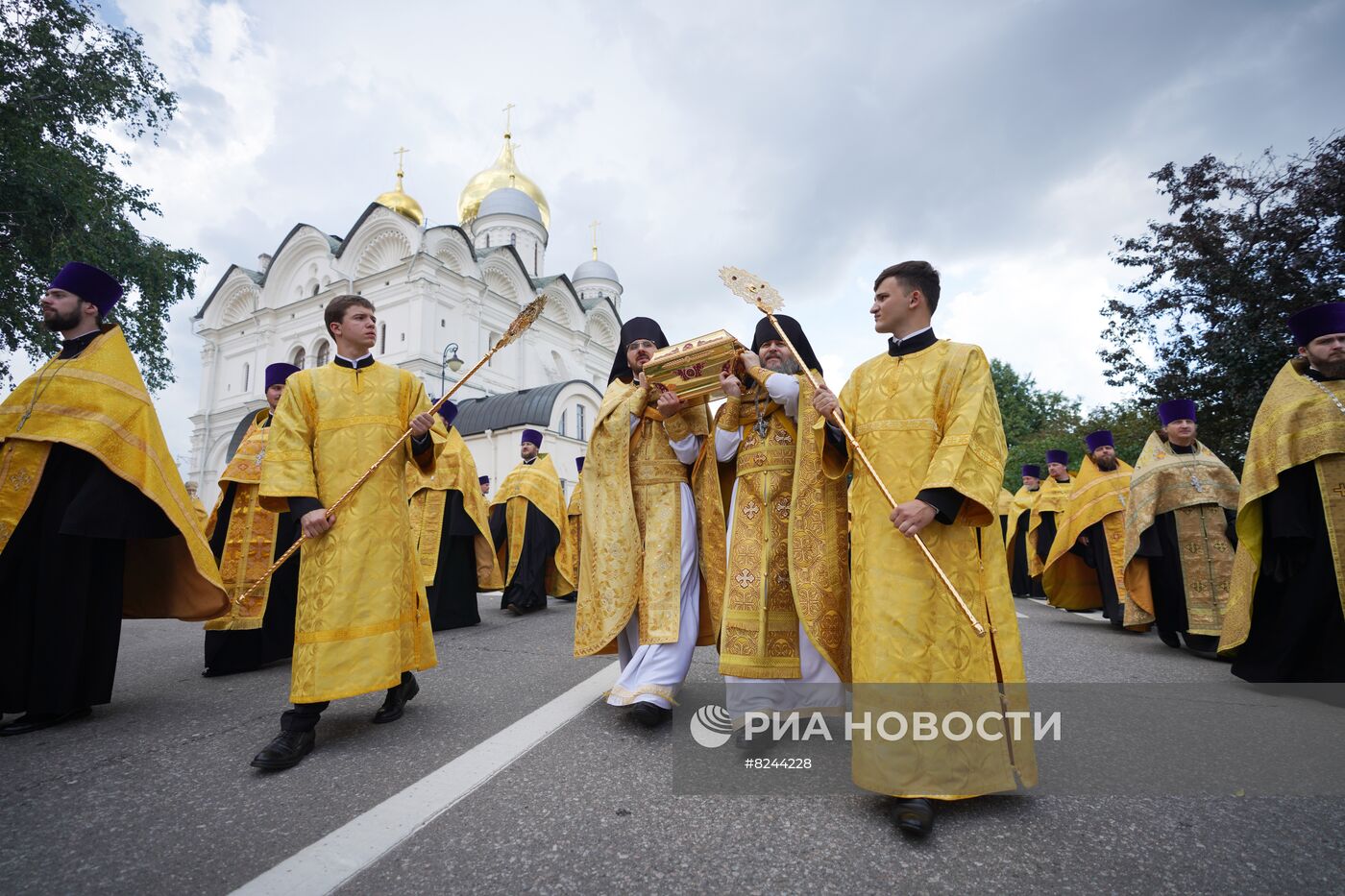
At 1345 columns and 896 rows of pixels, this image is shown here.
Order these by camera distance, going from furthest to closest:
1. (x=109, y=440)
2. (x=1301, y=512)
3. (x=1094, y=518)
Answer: (x=1094, y=518) < (x=1301, y=512) < (x=109, y=440)

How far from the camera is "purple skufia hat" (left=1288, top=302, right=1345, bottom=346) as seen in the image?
12.9 ft

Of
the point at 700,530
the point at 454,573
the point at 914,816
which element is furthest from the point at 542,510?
the point at 914,816

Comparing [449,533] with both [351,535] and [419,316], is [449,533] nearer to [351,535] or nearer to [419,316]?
→ [351,535]

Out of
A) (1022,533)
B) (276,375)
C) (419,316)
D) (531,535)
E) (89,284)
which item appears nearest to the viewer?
(89,284)

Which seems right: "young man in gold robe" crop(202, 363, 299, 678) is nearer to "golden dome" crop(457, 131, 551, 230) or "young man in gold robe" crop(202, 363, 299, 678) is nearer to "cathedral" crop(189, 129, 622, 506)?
"cathedral" crop(189, 129, 622, 506)

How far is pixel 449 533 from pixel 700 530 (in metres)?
4.23

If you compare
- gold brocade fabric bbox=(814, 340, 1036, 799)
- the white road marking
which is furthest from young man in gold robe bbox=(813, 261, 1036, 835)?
the white road marking

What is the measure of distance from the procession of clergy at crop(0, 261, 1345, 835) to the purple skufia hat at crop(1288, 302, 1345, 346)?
14mm

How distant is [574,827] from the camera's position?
223 cm

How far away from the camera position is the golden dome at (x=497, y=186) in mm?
45250

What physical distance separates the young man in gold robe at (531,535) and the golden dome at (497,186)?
38.1 metres

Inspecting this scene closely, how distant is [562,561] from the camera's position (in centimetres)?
955

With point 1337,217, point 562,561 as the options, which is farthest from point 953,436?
point 1337,217

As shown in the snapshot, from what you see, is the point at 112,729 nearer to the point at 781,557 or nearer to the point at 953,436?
the point at 781,557
